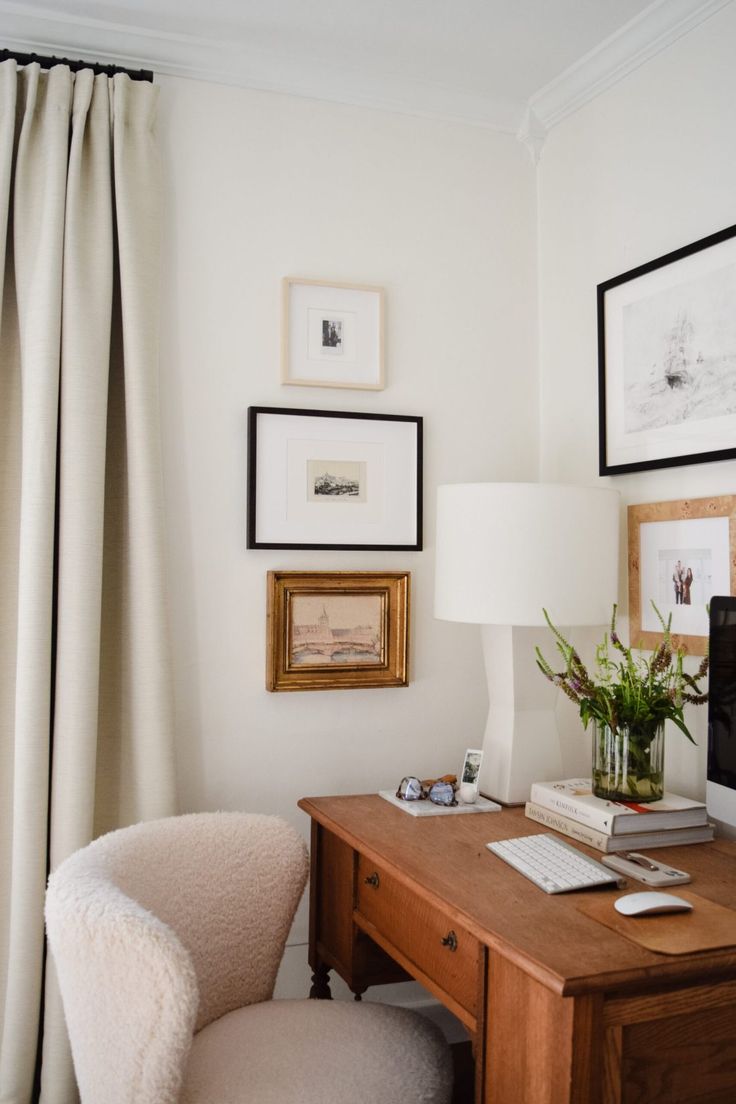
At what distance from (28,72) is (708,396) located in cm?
169

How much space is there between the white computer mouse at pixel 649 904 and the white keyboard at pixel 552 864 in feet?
0.33

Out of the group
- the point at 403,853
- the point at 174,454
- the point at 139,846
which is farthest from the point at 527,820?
the point at 174,454

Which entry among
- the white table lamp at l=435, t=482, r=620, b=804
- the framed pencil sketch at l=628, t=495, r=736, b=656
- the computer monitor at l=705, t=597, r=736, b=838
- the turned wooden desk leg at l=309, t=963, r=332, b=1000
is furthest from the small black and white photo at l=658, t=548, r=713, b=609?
the turned wooden desk leg at l=309, t=963, r=332, b=1000

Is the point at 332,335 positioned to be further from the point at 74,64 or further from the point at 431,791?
the point at 431,791

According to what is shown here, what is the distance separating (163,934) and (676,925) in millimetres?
759

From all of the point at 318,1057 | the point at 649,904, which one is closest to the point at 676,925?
the point at 649,904

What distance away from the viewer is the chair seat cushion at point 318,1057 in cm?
157

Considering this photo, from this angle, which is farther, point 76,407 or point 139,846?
point 76,407

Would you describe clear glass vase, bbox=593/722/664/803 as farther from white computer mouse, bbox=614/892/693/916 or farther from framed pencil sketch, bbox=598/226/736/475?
framed pencil sketch, bbox=598/226/736/475

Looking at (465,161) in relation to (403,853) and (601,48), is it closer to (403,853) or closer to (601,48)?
(601,48)

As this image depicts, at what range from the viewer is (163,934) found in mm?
1418

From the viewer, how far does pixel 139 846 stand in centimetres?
183

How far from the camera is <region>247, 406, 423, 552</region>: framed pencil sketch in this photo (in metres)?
2.46

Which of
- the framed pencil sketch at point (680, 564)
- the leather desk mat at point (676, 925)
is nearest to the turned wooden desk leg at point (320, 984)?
the leather desk mat at point (676, 925)
